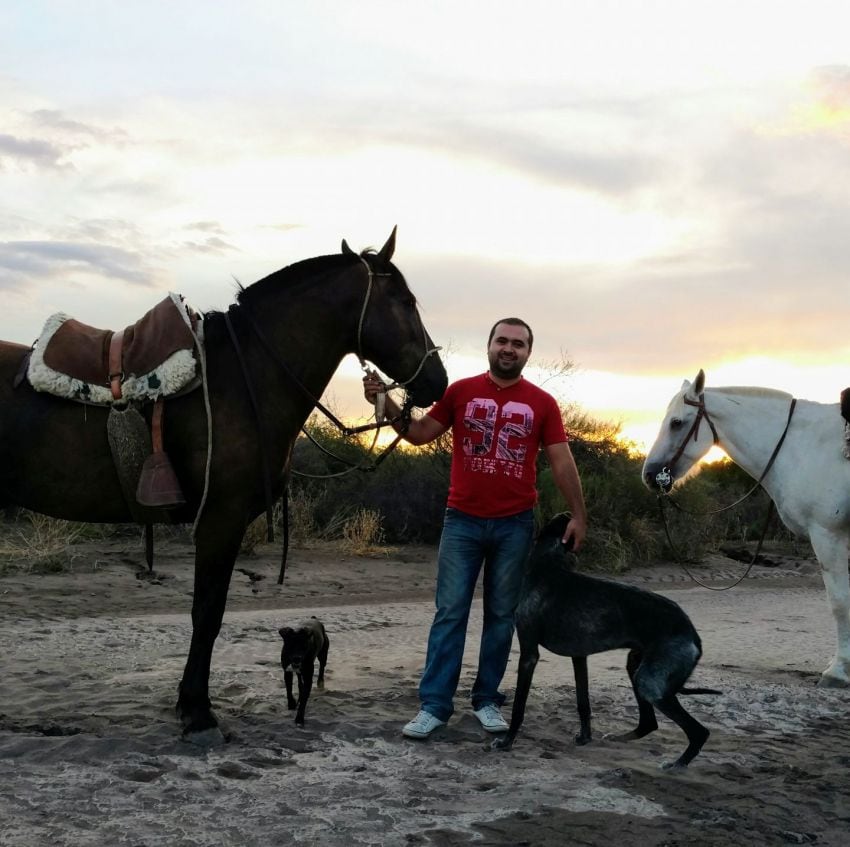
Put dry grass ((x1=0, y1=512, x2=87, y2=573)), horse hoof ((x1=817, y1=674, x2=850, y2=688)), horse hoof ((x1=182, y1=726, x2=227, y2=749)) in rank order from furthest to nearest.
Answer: dry grass ((x1=0, y1=512, x2=87, y2=573)) → horse hoof ((x1=817, y1=674, x2=850, y2=688)) → horse hoof ((x1=182, y1=726, x2=227, y2=749))

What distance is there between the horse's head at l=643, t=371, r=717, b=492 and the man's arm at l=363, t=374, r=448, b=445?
108 inches

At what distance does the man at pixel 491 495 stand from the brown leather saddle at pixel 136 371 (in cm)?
109

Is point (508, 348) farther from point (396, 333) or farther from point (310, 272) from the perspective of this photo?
point (310, 272)

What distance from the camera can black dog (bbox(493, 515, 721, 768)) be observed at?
4945 mm

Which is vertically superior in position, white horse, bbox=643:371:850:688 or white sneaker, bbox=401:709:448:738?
white horse, bbox=643:371:850:688

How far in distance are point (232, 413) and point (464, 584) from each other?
65.3 inches

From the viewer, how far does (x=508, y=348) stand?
5711mm

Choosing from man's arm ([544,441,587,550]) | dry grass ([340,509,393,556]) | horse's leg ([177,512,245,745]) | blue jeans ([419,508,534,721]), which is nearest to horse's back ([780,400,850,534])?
A: man's arm ([544,441,587,550])

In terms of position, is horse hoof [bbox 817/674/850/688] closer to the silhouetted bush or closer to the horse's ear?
the horse's ear

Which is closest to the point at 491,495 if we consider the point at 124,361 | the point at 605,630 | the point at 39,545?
the point at 605,630

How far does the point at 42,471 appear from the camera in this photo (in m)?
5.58

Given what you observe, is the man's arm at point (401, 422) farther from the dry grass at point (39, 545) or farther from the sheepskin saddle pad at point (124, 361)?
the dry grass at point (39, 545)

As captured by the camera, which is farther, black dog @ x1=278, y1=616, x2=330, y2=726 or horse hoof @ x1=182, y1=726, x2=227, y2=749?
black dog @ x1=278, y1=616, x2=330, y2=726

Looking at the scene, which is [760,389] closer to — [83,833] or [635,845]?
[635,845]
